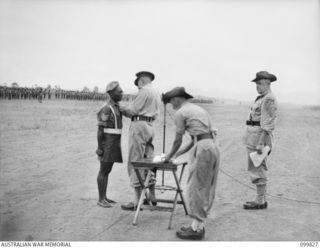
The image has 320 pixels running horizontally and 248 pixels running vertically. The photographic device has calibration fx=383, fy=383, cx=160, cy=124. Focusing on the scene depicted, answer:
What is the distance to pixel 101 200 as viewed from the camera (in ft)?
20.1

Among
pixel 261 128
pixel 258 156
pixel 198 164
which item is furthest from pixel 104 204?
pixel 261 128

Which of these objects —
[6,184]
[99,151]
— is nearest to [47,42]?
[99,151]

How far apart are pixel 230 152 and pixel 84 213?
686 centimetres

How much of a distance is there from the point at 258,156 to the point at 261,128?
0.46 m

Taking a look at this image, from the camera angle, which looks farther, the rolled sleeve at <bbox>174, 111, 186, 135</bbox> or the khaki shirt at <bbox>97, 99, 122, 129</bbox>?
the khaki shirt at <bbox>97, 99, 122, 129</bbox>

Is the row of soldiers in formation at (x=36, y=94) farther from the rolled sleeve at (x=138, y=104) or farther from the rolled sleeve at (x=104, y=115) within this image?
the rolled sleeve at (x=138, y=104)

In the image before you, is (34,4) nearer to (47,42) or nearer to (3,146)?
(47,42)

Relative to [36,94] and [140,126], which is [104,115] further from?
[36,94]

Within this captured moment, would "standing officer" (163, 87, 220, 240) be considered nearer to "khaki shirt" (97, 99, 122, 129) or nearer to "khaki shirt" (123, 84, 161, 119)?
"khaki shirt" (123, 84, 161, 119)

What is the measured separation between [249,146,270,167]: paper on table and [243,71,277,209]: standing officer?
0.06 metres

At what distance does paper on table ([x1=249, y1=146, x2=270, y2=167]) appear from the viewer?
6.17m

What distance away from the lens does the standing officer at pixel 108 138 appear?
607 centimetres

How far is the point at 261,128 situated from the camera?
6219 millimetres

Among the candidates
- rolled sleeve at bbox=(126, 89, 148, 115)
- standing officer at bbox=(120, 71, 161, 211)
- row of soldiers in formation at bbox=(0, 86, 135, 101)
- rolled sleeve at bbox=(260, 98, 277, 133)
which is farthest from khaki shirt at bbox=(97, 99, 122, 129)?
row of soldiers in formation at bbox=(0, 86, 135, 101)
